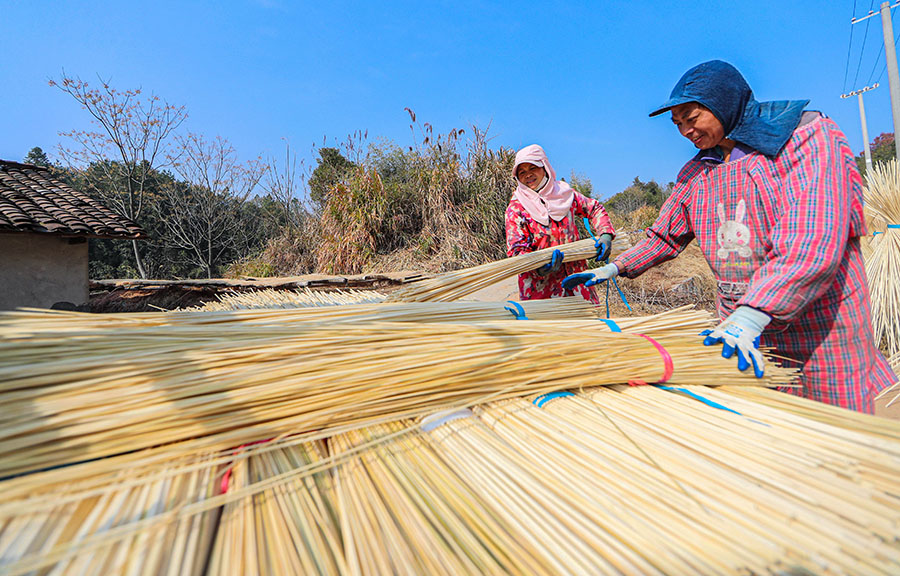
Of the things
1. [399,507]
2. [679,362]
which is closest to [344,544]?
[399,507]

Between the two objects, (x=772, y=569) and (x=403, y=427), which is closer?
(x=772, y=569)

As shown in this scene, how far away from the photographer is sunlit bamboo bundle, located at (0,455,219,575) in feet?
1.42

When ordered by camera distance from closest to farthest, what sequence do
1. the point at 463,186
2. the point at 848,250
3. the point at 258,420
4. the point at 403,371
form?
the point at 258,420 < the point at 403,371 < the point at 848,250 < the point at 463,186

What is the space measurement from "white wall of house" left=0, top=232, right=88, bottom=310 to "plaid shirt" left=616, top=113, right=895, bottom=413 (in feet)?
25.6

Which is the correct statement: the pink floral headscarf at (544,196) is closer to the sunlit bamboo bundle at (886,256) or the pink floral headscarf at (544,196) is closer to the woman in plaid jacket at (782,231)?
the woman in plaid jacket at (782,231)

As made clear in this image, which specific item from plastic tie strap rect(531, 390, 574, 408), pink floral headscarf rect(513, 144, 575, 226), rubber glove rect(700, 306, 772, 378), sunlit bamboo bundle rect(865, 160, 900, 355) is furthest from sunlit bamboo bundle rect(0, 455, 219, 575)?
sunlit bamboo bundle rect(865, 160, 900, 355)

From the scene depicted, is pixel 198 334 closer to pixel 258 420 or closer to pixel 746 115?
pixel 258 420

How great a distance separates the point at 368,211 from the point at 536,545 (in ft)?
22.3

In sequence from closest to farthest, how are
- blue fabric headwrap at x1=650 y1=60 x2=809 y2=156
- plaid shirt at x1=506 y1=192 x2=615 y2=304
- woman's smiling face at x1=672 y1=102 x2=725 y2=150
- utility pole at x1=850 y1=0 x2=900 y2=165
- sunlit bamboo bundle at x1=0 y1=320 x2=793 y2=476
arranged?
1. sunlit bamboo bundle at x1=0 y1=320 x2=793 y2=476
2. blue fabric headwrap at x1=650 y1=60 x2=809 y2=156
3. woman's smiling face at x1=672 y1=102 x2=725 y2=150
4. plaid shirt at x1=506 y1=192 x2=615 y2=304
5. utility pole at x1=850 y1=0 x2=900 y2=165

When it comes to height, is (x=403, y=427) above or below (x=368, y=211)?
below

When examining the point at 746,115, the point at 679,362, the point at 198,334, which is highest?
the point at 746,115

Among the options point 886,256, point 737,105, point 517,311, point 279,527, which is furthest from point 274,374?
point 886,256

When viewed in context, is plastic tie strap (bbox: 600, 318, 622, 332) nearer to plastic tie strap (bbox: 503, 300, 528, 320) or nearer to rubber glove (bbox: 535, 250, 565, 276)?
plastic tie strap (bbox: 503, 300, 528, 320)

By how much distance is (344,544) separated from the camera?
503 mm
